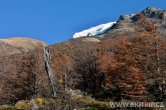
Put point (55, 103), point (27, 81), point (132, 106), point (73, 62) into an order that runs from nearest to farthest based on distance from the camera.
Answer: point (55, 103), point (132, 106), point (27, 81), point (73, 62)

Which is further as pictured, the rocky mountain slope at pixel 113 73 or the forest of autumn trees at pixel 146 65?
the rocky mountain slope at pixel 113 73

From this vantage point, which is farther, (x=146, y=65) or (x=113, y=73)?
(x=113, y=73)

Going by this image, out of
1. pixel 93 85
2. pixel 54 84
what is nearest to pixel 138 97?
pixel 54 84

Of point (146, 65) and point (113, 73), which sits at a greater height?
point (113, 73)

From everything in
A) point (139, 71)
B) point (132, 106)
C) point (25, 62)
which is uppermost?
point (25, 62)

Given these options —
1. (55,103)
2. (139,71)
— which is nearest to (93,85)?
(139,71)

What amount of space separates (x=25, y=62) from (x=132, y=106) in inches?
1996

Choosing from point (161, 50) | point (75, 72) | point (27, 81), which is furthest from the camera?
point (75, 72)

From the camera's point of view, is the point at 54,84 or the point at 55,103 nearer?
the point at 55,103

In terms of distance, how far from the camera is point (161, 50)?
35094 millimetres

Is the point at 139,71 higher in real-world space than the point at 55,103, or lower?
higher

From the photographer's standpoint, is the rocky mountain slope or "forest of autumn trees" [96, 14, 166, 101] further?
the rocky mountain slope

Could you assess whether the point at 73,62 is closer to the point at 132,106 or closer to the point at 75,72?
the point at 75,72

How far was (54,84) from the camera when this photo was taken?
37.6 meters
